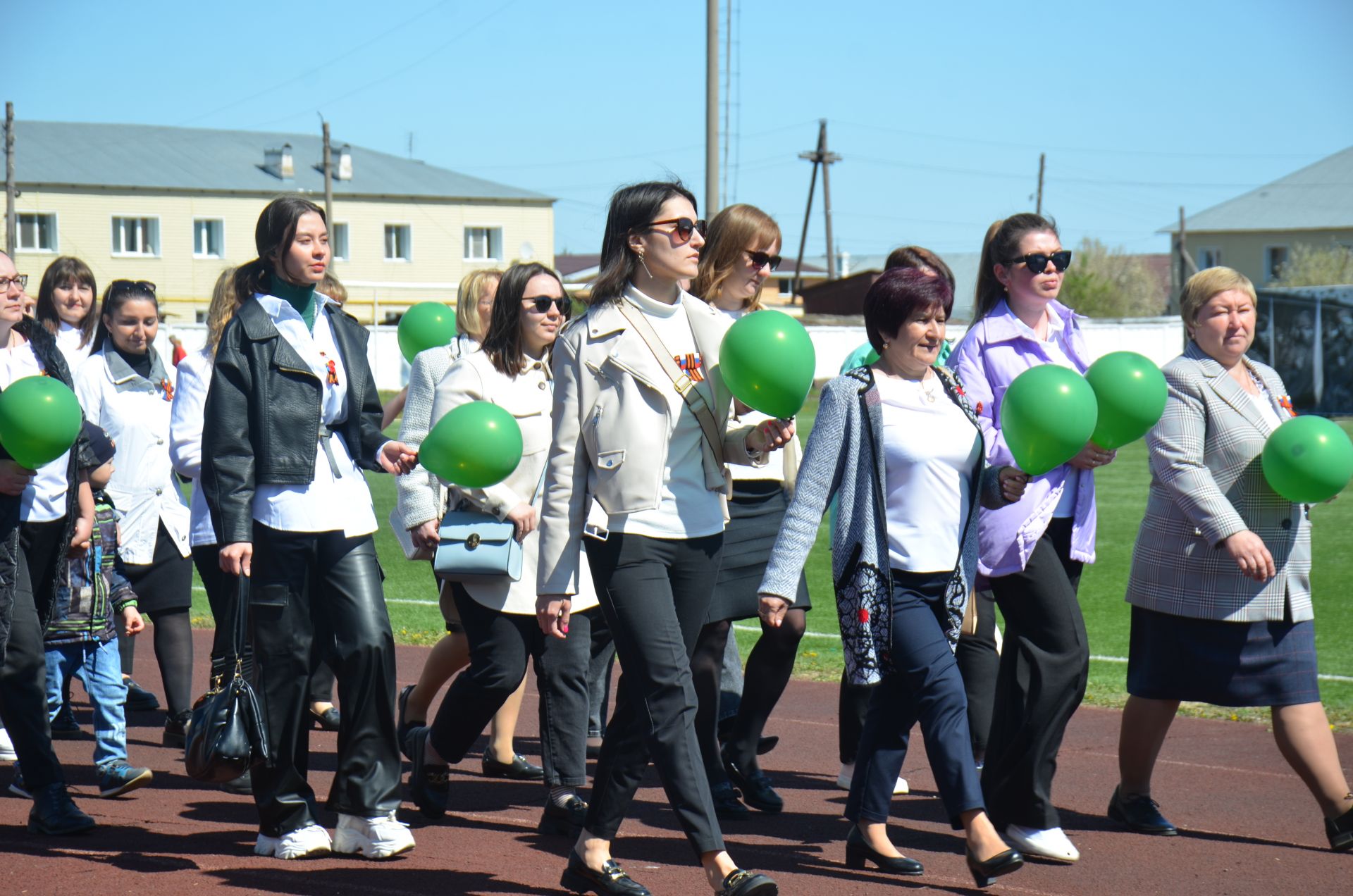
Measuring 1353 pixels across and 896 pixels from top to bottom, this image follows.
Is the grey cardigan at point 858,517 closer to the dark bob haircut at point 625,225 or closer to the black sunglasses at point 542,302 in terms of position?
the dark bob haircut at point 625,225

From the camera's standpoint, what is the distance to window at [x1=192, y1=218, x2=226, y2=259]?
65.2 m

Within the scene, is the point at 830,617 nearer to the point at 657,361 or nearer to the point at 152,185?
the point at 657,361

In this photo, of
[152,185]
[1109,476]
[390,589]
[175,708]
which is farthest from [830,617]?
[152,185]

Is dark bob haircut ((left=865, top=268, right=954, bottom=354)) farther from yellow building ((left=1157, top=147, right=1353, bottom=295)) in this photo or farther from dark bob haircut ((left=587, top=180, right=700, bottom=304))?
yellow building ((left=1157, top=147, right=1353, bottom=295))

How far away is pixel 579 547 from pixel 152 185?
6405 centimetres

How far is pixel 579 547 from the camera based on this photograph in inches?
183

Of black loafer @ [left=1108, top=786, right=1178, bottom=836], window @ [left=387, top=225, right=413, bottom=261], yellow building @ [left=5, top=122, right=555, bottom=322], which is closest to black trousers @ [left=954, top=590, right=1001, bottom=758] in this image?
black loafer @ [left=1108, top=786, right=1178, bottom=836]

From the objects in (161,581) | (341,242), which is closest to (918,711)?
(161,581)

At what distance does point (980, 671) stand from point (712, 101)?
1842cm

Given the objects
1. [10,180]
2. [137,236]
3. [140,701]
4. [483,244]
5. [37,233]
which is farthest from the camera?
[483,244]

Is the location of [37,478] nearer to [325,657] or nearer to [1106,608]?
[325,657]

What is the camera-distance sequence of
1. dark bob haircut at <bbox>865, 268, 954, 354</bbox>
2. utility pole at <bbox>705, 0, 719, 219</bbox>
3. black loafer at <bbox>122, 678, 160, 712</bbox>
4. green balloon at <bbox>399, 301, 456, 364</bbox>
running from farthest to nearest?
utility pole at <bbox>705, 0, 719, 219</bbox> → black loafer at <bbox>122, 678, 160, 712</bbox> → green balloon at <bbox>399, 301, 456, 364</bbox> → dark bob haircut at <bbox>865, 268, 954, 354</bbox>

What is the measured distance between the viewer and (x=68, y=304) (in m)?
7.97

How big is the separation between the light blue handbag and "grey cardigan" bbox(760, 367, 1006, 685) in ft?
4.10
